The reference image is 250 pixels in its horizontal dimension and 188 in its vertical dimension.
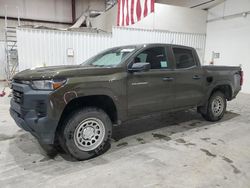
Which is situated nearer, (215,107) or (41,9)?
(215,107)

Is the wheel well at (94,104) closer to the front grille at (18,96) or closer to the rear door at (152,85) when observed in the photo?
the rear door at (152,85)

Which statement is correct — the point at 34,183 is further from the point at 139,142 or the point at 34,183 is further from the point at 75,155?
the point at 139,142

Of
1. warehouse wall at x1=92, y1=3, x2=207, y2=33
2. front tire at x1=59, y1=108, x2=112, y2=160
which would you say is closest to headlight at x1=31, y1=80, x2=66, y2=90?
front tire at x1=59, y1=108, x2=112, y2=160

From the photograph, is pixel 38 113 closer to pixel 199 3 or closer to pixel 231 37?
pixel 231 37

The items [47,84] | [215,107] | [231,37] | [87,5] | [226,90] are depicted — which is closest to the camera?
[47,84]

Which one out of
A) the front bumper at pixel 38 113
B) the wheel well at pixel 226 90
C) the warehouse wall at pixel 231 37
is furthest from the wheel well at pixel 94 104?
the warehouse wall at pixel 231 37

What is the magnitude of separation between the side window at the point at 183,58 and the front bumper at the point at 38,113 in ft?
7.72

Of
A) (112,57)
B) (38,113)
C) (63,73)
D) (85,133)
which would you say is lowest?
(85,133)

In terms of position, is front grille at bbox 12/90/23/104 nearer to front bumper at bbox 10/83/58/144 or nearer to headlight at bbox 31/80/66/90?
front bumper at bbox 10/83/58/144

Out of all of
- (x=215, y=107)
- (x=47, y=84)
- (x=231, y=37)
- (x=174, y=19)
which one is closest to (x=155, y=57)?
(x=47, y=84)

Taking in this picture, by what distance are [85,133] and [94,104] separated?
0.42 m

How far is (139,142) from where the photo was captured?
3.50 metres

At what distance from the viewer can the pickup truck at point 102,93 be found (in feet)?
8.32

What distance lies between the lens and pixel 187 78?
388 centimetres
